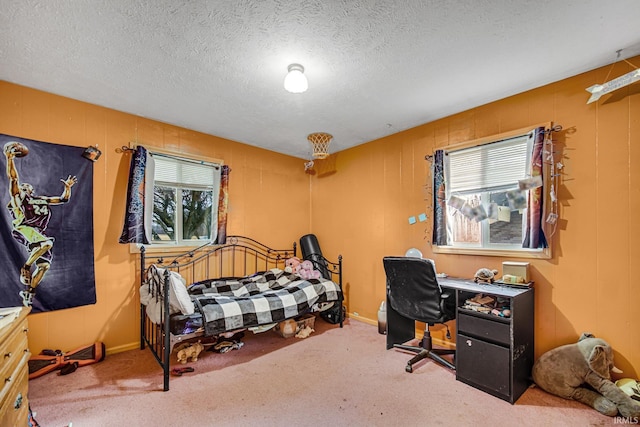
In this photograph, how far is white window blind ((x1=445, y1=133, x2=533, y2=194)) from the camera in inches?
100

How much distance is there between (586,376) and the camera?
6.40 ft

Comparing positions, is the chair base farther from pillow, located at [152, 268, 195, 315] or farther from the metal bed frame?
pillow, located at [152, 268, 195, 315]

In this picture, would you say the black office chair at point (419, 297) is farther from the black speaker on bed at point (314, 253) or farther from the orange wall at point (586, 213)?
the black speaker on bed at point (314, 253)

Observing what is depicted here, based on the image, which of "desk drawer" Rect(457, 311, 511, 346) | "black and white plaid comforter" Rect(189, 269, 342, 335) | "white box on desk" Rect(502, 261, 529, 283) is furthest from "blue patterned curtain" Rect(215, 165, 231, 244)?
"white box on desk" Rect(502, 261, 529, 283)

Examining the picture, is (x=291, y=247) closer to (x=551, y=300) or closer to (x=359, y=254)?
(x=359, y=254)

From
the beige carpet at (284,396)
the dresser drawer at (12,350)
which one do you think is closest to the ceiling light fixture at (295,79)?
the dresser drawer at (12,350)

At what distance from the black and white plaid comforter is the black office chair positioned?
90cm

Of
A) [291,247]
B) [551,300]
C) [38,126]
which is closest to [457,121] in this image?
[551,300]

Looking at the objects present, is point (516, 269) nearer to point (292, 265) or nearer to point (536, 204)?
point (536, 204)

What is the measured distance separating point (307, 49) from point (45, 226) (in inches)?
104

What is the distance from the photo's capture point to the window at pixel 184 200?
3.16 m

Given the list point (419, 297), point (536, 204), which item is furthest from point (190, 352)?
point (536, 204)

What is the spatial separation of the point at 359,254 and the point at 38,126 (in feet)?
11.8

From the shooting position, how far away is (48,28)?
1.72m
